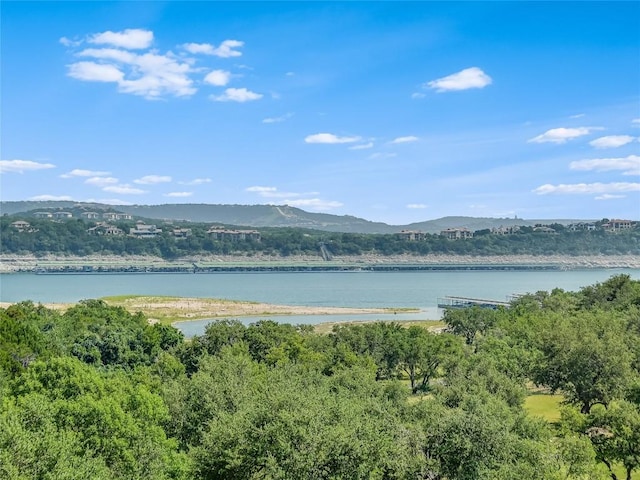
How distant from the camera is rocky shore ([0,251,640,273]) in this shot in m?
170

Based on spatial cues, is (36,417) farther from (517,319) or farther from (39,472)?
(517,319)

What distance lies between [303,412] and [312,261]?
173714 mm

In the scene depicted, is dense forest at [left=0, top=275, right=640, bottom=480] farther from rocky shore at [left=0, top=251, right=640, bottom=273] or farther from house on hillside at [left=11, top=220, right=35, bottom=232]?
house on hillside at [left=11, top=220, right=35, bottom=232]

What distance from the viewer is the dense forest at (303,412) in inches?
501

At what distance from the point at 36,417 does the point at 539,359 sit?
2360cm

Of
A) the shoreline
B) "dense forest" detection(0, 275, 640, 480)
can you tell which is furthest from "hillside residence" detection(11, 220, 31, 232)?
"dense forest" detection(0, 275, 640, 480)

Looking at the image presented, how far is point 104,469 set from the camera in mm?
12016

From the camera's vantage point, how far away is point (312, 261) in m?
187

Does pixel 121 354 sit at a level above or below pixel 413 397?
above

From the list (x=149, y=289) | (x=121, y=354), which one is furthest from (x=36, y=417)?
(x=149, y=289)

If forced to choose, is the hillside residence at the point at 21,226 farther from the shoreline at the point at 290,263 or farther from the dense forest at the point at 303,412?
the dense forest at the point at 303,412

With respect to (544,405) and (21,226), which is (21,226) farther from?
(544,405)

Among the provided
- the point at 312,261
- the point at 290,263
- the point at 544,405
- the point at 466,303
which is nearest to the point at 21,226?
the point at 290,263

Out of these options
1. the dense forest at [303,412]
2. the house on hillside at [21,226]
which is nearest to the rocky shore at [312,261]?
the house on hillside at [21,226]
